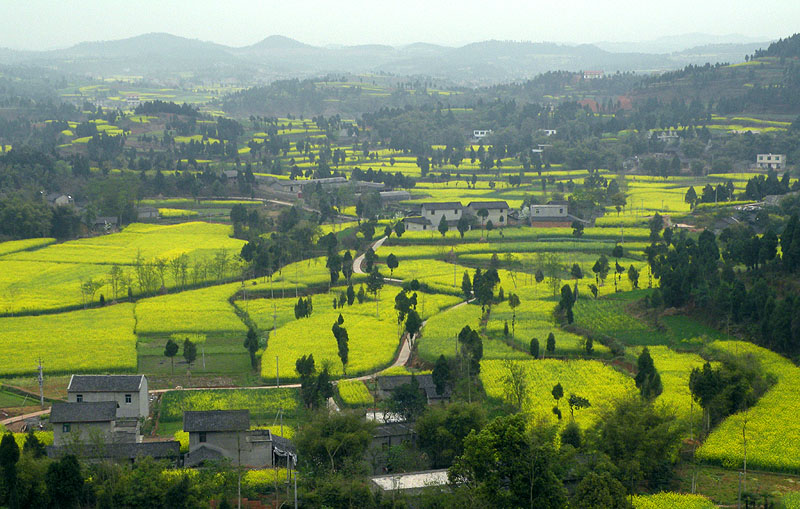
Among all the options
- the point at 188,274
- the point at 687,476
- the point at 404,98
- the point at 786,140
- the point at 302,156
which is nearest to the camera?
the point at 687,476

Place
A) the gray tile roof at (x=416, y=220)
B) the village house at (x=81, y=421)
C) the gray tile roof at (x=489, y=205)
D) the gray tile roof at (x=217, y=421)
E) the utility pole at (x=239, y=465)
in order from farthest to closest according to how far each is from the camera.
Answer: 1. the gray tile roof at (x=489, y=205)
2. the gray tile roof at (x=416, y=220)
3. the village house at (x=81, y=421)
4. the gray tile roof at (x=217, y=421)
5. the utility pole at (x=239, y=465)

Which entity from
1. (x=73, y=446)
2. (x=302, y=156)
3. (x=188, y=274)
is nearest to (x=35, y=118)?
(x=302, y=156)

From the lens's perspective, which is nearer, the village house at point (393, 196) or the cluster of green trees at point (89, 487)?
the cluster of green trees at point (89, 487)

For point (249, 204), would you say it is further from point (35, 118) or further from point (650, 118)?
point (35, 118)

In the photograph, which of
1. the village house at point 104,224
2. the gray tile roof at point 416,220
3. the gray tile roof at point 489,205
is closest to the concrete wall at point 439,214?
the gray tile roof at point 416,220

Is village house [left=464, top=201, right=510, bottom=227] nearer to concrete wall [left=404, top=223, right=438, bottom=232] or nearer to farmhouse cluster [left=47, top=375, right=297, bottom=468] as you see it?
concrete wall [left=404, top=223, right=438, bottom=232]

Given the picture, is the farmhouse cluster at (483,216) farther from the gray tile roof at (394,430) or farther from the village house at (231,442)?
the village house at (231,442)

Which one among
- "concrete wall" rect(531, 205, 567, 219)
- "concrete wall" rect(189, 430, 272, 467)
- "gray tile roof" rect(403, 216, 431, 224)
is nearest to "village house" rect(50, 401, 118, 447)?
"concrete wall" rect(189, 430, 272, 467)
